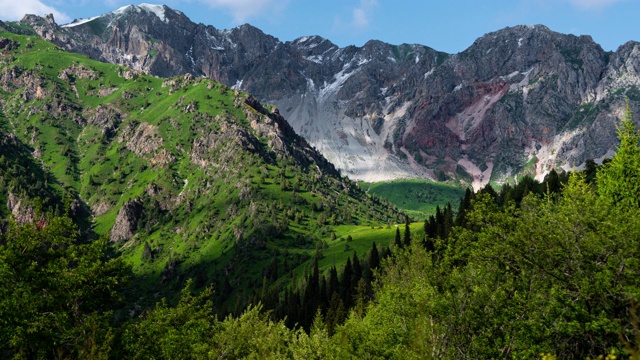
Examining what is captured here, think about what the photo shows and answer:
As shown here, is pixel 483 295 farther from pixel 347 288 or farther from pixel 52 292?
pixel 347 288

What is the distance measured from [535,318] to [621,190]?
24604 millimetres

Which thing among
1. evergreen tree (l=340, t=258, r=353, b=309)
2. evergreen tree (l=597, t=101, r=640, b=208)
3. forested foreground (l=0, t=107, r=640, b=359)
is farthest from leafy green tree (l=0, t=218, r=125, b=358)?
evergreen tree (l=340, t=258, r=353, b=309)

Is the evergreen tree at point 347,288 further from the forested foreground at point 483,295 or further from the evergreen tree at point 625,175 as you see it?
the forested foreground at point 483,295

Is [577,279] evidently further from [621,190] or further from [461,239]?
[621,190]

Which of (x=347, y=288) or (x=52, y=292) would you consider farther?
(x=347, y=288)

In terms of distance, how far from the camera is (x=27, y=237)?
3141cm

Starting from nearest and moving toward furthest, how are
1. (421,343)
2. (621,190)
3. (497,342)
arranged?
Answer: 1. (421,343)
2. (497,342)
3. (621,190)

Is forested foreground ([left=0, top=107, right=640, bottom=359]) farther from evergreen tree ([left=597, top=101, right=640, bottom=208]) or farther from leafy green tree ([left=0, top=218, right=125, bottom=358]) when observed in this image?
evergreen tree ([left=597, top=101, right=640, bottom=208])

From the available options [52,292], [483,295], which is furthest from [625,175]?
[52,292]

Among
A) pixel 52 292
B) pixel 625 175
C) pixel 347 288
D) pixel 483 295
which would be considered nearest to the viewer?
pixel 483 295

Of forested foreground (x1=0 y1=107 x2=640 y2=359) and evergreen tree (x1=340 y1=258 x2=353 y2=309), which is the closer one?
forested foreground (x1=0 y1=107 x2=640 y2=359)

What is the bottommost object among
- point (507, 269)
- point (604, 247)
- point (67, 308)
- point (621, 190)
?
point (67, 308)

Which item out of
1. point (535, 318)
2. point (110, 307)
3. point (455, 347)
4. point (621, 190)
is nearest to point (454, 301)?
point (455, 347)

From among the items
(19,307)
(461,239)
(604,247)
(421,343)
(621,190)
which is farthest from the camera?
(621,190)
